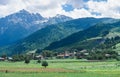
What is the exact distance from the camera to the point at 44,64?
148 metres

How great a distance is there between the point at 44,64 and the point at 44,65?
59 centimetres

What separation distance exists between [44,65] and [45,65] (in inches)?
30.5

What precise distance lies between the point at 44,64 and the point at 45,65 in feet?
2.13

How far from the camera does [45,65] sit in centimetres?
14800

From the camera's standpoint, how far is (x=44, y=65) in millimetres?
148625
